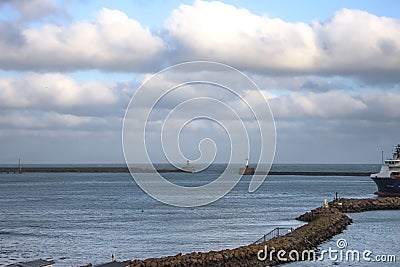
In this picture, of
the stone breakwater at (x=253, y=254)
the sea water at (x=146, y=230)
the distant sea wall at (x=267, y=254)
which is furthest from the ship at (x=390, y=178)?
the stone breakwater at (x=253, y=254)

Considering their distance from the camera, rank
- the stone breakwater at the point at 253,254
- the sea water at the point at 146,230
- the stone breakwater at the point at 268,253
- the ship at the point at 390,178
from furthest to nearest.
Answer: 1. the ship at the point at 390,178
2. the sea water at the point at 146,230
3. the stone breakwater at the point at 268,253
4. the stone breakwater at the point at 253,254

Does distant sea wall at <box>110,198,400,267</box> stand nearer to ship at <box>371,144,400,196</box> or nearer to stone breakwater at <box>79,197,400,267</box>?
stone breakwater at <box>79,197,400,267</box>

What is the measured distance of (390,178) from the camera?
86250 mm

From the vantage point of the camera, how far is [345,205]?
6706 centimetres

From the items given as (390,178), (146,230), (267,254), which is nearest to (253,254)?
(267,254)

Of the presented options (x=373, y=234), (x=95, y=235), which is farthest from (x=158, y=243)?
(x=373, y=234)

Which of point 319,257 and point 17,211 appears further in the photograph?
point 17,211

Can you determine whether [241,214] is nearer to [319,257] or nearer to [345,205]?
[345,205]

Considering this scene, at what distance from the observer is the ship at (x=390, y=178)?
280ft

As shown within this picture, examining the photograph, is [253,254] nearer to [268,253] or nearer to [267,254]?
[267,254]

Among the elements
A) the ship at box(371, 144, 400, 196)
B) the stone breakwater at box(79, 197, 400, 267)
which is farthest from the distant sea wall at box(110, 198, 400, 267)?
the ship at box(371, 144, 400, 196)

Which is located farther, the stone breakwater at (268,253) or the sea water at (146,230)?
the sea water at (146,230)

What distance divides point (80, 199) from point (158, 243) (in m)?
50.8

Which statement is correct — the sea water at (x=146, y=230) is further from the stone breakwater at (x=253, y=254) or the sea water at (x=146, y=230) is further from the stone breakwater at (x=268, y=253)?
the stone breakwater at (x=253, y=254)
